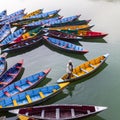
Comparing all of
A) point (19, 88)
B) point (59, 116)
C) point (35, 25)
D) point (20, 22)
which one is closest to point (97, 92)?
point (59, 116)

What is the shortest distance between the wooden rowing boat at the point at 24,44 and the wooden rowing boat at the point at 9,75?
364 centimetres

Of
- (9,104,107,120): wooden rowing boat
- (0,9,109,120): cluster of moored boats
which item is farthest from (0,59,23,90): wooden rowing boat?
(9,104,107,120): wooden rowing boat

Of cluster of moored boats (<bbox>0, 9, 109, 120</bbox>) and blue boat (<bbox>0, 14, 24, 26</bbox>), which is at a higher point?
blue boat (<bbox>0, 14, 24, 26</bbox>)

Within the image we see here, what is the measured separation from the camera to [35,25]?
30453 millimetres

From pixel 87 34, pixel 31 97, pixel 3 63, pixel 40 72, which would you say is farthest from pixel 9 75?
pixel 87 34

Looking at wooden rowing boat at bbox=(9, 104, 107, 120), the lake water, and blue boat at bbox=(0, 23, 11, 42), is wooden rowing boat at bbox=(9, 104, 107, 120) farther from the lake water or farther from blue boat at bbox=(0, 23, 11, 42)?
blue boat at bbox=(0, 23, 11, 42)

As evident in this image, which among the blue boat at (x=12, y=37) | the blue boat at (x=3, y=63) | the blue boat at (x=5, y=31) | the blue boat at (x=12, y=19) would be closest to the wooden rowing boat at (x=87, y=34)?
the blue boat at (x=12, y=37)

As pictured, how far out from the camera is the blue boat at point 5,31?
2825 centimetres

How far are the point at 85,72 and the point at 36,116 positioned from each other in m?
6.60

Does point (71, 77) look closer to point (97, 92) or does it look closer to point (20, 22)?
point (97, 92)

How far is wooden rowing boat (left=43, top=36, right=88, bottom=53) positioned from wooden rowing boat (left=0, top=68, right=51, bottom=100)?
16.2 feet

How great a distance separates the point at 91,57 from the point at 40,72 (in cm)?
586

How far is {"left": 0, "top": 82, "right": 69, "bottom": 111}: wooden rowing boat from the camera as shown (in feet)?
55.3

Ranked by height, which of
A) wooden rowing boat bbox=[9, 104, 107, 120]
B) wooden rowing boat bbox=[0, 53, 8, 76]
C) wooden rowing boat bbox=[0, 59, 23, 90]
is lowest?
wooden rowing boat bbox=[9, 104, 107, 120]
